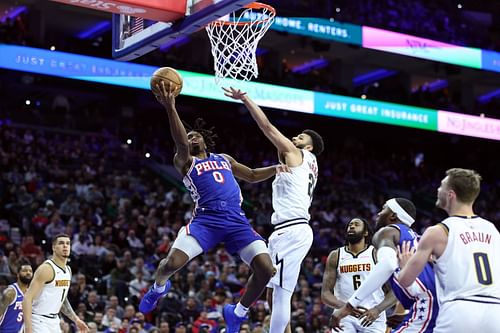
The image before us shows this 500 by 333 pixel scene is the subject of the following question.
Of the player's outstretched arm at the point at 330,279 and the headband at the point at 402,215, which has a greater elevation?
the headband at the point at 402,215

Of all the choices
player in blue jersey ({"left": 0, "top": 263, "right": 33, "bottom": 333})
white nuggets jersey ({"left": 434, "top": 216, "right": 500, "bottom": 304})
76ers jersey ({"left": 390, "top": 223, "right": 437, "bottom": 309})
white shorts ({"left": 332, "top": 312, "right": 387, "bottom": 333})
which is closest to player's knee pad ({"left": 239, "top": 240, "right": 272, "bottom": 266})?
white shorts ({"left": 332, "top": 312, "right": 387, "bottom": 333})

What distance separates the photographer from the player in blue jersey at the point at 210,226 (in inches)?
293

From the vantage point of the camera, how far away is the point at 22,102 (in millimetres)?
25344

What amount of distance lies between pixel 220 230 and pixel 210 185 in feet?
1.42

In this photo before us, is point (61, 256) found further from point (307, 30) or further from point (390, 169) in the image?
point (390, 169)

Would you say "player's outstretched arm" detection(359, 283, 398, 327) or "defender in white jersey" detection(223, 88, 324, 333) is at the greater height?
"defender in white jersey" detection(223, 88, 324, 333)

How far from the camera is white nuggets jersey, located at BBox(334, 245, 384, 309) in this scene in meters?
8.40

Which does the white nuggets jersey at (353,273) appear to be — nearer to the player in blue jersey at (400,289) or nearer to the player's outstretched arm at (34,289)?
the player in blue jersey at (400,289)

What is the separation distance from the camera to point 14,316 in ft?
32.2

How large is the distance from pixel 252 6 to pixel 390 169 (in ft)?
67.2

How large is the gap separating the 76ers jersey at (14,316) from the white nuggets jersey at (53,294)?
2.50ft

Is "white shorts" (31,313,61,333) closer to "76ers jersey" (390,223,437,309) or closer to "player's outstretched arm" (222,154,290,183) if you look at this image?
"player's outstretched arm" (222,154,290,183)

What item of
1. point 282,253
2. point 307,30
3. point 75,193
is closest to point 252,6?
point 282,253

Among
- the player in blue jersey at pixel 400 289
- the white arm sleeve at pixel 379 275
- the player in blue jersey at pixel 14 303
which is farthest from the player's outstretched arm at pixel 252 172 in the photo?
the player in blue jersey at pixel 14 303
